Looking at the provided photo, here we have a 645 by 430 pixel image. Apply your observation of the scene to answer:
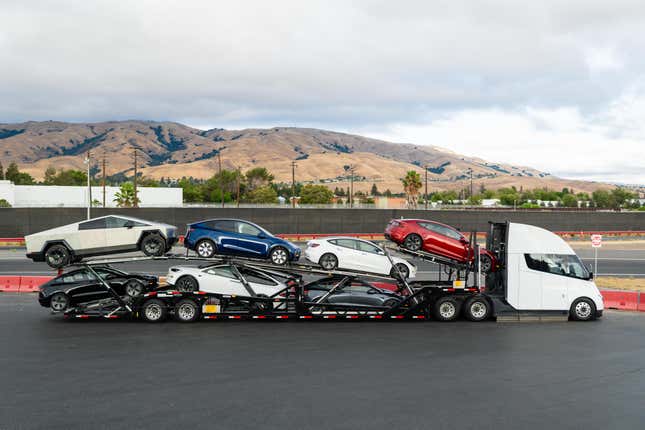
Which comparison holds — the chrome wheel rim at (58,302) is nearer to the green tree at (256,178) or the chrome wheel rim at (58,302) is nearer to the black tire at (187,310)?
the black tire at (187,310)

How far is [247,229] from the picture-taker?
17531 millimetres

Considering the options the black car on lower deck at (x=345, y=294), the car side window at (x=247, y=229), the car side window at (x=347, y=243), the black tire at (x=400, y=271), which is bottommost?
the black car on lower deck at (x=345, y=294)

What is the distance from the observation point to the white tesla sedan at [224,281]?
16609 millimetres

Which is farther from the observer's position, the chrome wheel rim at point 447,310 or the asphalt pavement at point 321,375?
the chrome wheel rim at point 447,310

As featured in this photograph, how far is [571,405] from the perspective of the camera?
380 inches

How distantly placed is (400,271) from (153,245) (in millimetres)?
7545

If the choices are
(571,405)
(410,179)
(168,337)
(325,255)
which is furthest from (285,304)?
(410,179)

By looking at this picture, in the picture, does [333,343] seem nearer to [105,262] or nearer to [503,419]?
[503,419]

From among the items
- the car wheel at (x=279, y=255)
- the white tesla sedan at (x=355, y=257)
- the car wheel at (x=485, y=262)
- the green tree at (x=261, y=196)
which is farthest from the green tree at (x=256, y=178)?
the car wheel at (x=485, y=262)

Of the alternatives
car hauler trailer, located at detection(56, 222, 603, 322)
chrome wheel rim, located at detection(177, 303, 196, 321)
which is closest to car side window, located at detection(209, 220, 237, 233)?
car hauler trailer, located at detection(56, 222, 603, 322)

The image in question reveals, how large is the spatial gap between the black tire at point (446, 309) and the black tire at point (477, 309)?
13.1 inches

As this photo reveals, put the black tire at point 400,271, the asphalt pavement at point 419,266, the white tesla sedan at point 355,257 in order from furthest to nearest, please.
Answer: the asphalt pavement at point 419,266, the white tesla sedan at point 355,257, the black tire at point 400,271

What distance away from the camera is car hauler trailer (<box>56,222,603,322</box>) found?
54.2 ft

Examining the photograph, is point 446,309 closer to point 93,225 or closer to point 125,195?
point 93,225
